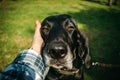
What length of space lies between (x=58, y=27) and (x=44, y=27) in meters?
0.33

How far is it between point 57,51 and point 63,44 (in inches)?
8.0

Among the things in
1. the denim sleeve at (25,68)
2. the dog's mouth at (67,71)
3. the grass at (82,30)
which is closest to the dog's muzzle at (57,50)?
the dog's mouth at (67,71)

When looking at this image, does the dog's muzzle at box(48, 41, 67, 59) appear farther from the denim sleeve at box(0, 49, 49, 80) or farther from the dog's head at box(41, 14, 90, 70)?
the denim sleeve at box(0, 49, 49, 80)

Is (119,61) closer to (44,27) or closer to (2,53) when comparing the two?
(44,27)

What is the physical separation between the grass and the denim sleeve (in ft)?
13.4

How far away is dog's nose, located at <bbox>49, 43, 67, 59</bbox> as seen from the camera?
3703 millimetres

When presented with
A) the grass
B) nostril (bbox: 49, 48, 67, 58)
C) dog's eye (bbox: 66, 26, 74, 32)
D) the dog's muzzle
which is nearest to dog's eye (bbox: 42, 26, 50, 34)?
dog's eye (bbox: 66, 26, 74, 32)

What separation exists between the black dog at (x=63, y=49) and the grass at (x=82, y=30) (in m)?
2.04

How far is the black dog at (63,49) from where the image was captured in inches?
149

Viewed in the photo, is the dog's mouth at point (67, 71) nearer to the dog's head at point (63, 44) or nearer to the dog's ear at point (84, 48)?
the dog's head at point (63, 44)

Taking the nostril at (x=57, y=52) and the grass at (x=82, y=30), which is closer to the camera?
the nostril at (x=57, y=52)

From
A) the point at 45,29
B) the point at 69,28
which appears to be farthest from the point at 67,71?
the point at 45,29

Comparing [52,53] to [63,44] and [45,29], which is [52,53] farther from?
[45,29]

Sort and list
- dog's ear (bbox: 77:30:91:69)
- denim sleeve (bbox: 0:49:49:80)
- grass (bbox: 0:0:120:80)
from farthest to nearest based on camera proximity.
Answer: grass (bbox: 0:0:120:80) → dog's ear (bbox: 77:30:91:69) → denim sleeve (bbox: 0:49:49:80)
